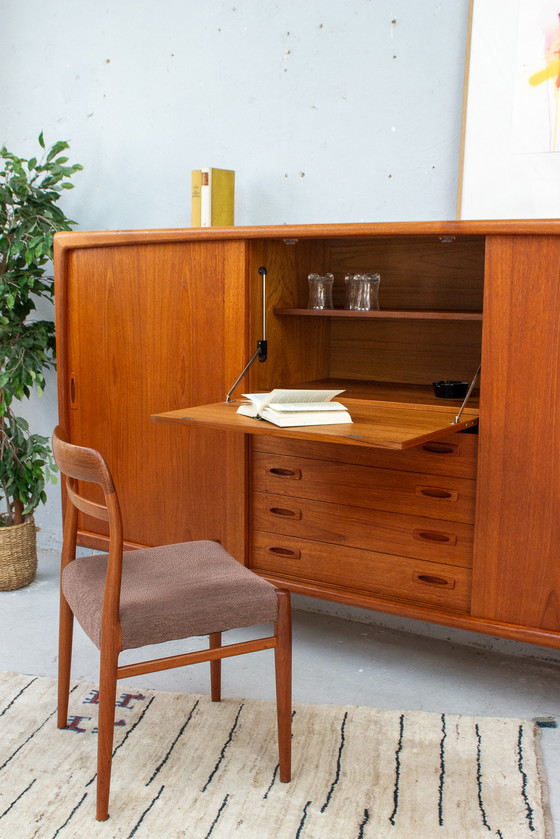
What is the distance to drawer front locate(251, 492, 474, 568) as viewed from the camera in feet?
7.77

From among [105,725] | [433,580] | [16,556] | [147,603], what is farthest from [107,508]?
[16,556]

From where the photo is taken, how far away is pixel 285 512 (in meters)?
2.64

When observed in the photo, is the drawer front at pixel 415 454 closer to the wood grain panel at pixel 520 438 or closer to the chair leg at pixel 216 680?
the wood grain panel at pixel 520 438

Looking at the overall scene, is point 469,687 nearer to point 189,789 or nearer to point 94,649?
point 189,789

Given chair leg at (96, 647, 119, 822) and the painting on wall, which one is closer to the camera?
chair leg at (96, 647, 119, 822)

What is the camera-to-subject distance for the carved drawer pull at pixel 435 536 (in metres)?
2.36

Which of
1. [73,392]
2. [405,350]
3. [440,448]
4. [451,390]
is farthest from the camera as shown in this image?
[73,392]

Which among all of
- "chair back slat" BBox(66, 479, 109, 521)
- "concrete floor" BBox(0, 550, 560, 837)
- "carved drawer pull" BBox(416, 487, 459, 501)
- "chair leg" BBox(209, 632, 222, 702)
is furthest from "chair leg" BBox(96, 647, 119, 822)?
"carved drawer pull" BBox(416, 487, 459, 501)

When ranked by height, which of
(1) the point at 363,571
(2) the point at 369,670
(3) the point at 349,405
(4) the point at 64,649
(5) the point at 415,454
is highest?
(3) the point at 349,405

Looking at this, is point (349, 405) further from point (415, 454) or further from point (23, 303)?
point (23, 303)

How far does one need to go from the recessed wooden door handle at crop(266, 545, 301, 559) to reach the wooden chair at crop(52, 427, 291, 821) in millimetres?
495

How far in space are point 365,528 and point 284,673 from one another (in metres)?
0.62

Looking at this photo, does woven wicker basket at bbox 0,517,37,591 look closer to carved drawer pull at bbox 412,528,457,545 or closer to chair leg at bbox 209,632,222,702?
chair leg at bbox 209,632,222,702

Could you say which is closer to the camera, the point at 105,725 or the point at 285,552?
the point at 105,725
